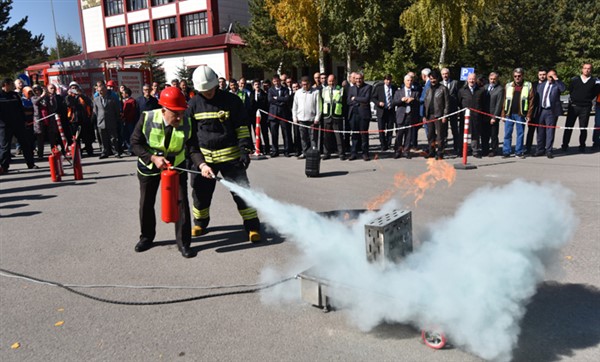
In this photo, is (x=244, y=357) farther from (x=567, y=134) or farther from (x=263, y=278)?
(x=567, y=134)

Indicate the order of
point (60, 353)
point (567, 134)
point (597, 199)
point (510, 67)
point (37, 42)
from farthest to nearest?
point (37, 42), point (510, 67), point (567, 134), point (597, 199), point (60, 353)

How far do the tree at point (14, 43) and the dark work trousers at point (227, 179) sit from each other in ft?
132

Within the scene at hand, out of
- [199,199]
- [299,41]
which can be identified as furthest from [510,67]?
[199,199]

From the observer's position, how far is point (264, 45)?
129 ft

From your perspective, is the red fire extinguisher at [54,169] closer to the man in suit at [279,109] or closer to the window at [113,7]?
the man in suit at [279,109]

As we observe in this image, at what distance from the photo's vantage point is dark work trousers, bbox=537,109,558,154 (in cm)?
1106

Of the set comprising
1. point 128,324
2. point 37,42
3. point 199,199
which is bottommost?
point 128,324

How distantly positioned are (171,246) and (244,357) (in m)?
2.91

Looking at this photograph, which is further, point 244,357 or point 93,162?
point 93,162

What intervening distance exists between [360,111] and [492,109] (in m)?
3.18

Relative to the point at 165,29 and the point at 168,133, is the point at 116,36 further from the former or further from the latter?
the point at 168,133

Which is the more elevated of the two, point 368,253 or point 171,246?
point 368,253

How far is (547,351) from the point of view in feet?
11.1

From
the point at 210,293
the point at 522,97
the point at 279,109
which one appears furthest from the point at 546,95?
the point at 210,293
